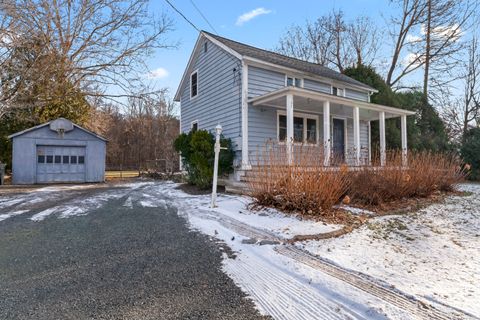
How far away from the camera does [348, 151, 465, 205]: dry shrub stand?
5852mm

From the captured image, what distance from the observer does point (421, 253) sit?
3.23 meters

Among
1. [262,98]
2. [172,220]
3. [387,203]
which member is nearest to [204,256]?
[172,220]

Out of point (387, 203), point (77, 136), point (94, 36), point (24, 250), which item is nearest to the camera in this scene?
point (24, 250)

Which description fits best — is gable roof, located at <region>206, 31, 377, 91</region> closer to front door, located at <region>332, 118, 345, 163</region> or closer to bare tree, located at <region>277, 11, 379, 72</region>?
front door, located at <region>332, 118, 345, 163</region>

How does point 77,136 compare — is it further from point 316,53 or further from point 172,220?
point 316,53

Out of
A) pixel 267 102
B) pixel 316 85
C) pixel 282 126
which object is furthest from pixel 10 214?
pixel 316 85

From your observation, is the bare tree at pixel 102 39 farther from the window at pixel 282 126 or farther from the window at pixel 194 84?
the window at pixel 282 126

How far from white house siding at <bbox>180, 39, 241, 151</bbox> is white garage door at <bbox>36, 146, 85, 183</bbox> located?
502cm

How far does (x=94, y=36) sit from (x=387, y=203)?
16540 millimetres

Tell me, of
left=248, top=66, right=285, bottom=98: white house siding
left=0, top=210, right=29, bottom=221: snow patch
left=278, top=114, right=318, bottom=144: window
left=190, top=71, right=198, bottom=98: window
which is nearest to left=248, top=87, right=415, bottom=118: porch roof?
left=248, top=66, right=285, bottom=98: white house siding

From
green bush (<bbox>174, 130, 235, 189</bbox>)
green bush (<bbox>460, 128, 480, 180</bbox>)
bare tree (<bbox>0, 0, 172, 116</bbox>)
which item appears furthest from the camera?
bare tree (<bbox>0, 0, 172, 116</bbox>)

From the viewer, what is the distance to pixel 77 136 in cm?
1223

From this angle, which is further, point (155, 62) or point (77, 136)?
point (155, 62)

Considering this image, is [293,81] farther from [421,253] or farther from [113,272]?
[113,272]
